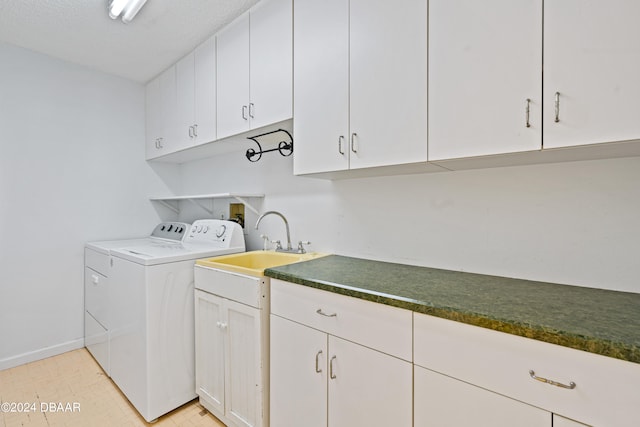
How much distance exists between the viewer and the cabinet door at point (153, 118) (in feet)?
8.99

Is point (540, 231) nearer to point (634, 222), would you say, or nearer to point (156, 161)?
point (634, 222)

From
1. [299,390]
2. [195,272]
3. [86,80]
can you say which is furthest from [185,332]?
[86,80]

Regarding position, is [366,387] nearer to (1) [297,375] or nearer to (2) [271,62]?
(1) [297,375]

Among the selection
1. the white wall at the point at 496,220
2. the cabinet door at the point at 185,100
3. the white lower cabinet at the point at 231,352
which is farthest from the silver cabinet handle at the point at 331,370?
the cabinet door at the point at 185,100

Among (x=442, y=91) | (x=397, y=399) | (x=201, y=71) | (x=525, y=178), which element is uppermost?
(x=201, y=71)

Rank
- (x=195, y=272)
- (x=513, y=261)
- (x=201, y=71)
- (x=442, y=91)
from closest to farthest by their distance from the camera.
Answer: (x=442, y=91) → (x=513, y=261) → (x=195, y=272) → (x=201, y=71)

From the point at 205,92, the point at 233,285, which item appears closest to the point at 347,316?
the point at 233,285

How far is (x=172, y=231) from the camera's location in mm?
2668

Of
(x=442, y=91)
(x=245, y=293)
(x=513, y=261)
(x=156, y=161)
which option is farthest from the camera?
(x=156, y=161)

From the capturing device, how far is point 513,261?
4.11 ft

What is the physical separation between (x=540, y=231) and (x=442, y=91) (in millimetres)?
696

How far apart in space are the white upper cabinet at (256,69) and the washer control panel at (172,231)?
0.99 metres

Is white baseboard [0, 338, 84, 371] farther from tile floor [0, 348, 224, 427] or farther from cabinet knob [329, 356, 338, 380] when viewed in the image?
cabinet knob [329, 356, 338, 380]

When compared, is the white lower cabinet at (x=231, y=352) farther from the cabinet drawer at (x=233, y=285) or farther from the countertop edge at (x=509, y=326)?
the countertop edge at (x=509, y=326)
